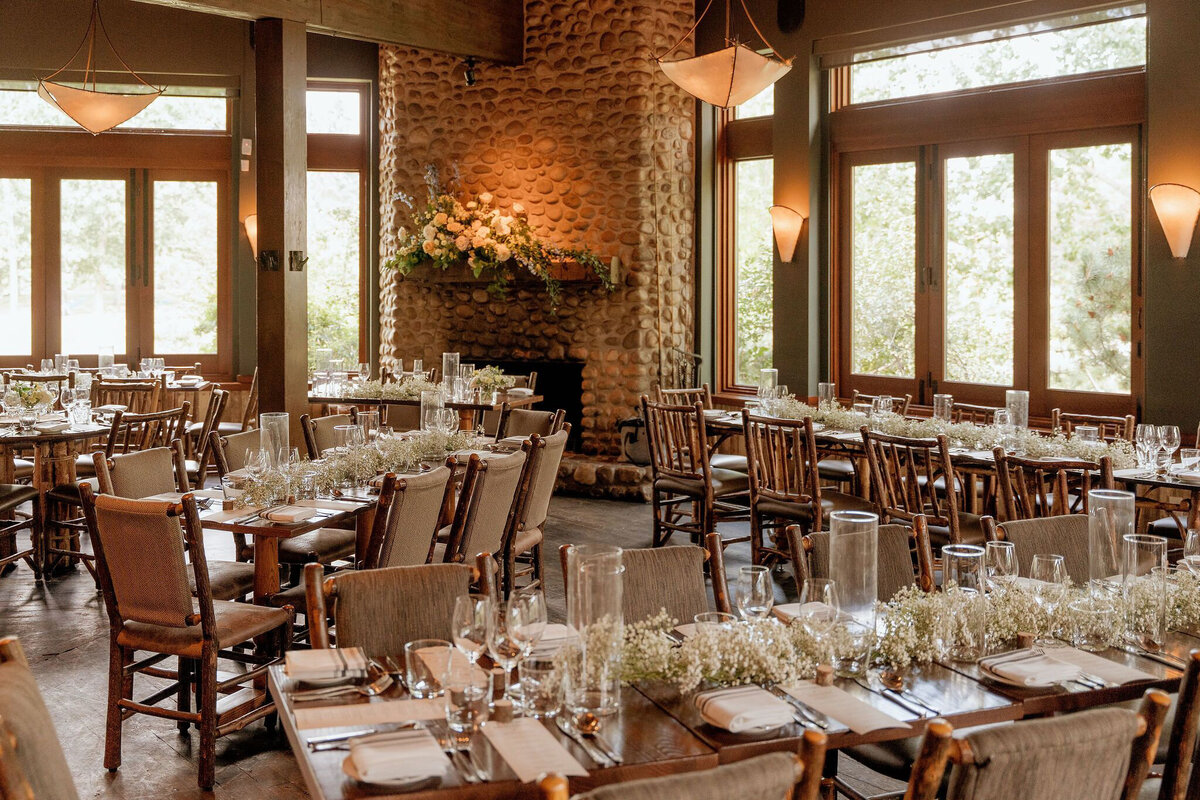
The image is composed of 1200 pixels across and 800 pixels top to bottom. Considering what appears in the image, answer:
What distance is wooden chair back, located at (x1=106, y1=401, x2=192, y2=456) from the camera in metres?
5.86

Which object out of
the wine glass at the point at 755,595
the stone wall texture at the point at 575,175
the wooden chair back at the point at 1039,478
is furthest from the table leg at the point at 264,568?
the stone wall texture at the point at 575,175

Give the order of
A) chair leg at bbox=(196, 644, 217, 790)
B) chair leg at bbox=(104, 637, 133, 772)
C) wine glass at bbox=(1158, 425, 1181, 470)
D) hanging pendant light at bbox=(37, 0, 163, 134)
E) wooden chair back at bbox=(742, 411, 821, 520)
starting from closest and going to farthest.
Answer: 1. chair leg at bbox=(196, 644, 217, 790)
2. chair leg at bbox=(104, 637, 133, 772)
3. wine glass at bbox=(1158, 425, 1181, 470)
4. wooden chair back at bbox=(742, 411, 821, 520)
5. hanging pendant light at bbox=(37, 0, 163, 134)

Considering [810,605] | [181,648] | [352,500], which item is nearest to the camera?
[810,605]

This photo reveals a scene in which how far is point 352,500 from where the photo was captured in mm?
4082

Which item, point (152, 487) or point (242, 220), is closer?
point (152, 487)

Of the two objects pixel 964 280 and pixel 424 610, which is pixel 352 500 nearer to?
pixel 424 610

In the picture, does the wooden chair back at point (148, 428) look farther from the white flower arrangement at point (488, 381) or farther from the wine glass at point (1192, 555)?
the wine glass at point (1192, 555)

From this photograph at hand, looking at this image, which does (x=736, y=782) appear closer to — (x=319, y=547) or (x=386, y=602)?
(x=386, y=602)

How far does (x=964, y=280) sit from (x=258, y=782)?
21.2 ft

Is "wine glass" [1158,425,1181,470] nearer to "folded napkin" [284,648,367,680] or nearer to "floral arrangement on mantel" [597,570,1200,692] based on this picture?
"floral arrangement on mantel" [597,570,1200,692]

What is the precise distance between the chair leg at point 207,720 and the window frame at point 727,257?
21.5 feet

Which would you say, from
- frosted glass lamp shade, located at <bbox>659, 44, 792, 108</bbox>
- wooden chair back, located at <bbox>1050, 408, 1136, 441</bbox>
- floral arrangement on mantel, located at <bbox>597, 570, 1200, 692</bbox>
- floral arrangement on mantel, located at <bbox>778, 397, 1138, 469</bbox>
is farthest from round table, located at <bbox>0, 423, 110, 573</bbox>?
wooden chair back, located at <bbox>1050, 408, 1136, 441</bbox>

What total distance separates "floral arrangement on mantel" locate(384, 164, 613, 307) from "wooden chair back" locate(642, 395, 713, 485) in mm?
2687

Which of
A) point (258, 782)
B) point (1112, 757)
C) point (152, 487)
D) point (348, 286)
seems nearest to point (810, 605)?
point (1112, 757)
